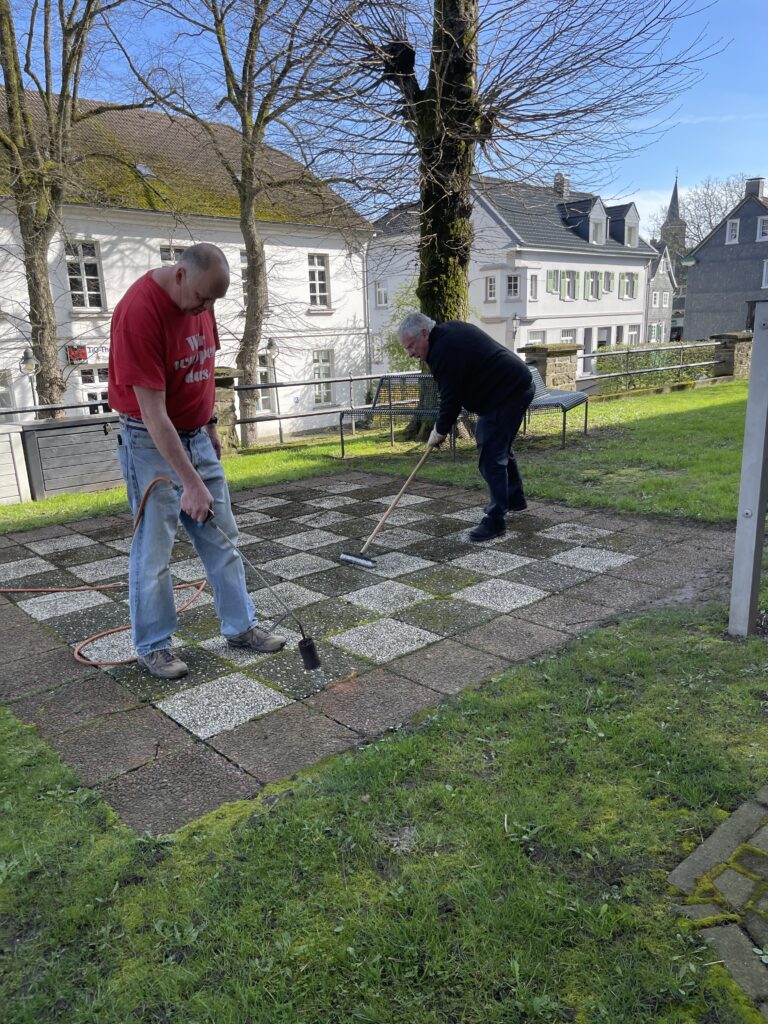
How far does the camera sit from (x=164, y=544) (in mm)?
3299

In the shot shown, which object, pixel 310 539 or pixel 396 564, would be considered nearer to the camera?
pixel 396 564

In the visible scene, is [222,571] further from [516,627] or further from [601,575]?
[601,575]

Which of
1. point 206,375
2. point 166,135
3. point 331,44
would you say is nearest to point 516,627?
point 206,375

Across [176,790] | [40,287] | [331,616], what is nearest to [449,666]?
[331,616]

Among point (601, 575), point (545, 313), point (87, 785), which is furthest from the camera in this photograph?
point (545, 313)

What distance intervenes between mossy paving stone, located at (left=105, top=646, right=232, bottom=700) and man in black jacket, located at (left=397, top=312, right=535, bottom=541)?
2253 mm

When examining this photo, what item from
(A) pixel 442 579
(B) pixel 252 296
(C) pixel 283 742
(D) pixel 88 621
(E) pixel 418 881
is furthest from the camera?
(B) pixel 252 296

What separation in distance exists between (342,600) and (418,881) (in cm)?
228

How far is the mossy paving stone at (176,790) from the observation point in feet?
7.61

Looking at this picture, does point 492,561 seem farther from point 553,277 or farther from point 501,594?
point 553,277

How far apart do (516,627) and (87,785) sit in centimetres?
206

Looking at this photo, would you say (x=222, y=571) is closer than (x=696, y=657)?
No

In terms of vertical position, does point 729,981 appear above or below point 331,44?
below

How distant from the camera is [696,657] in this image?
125 inches
